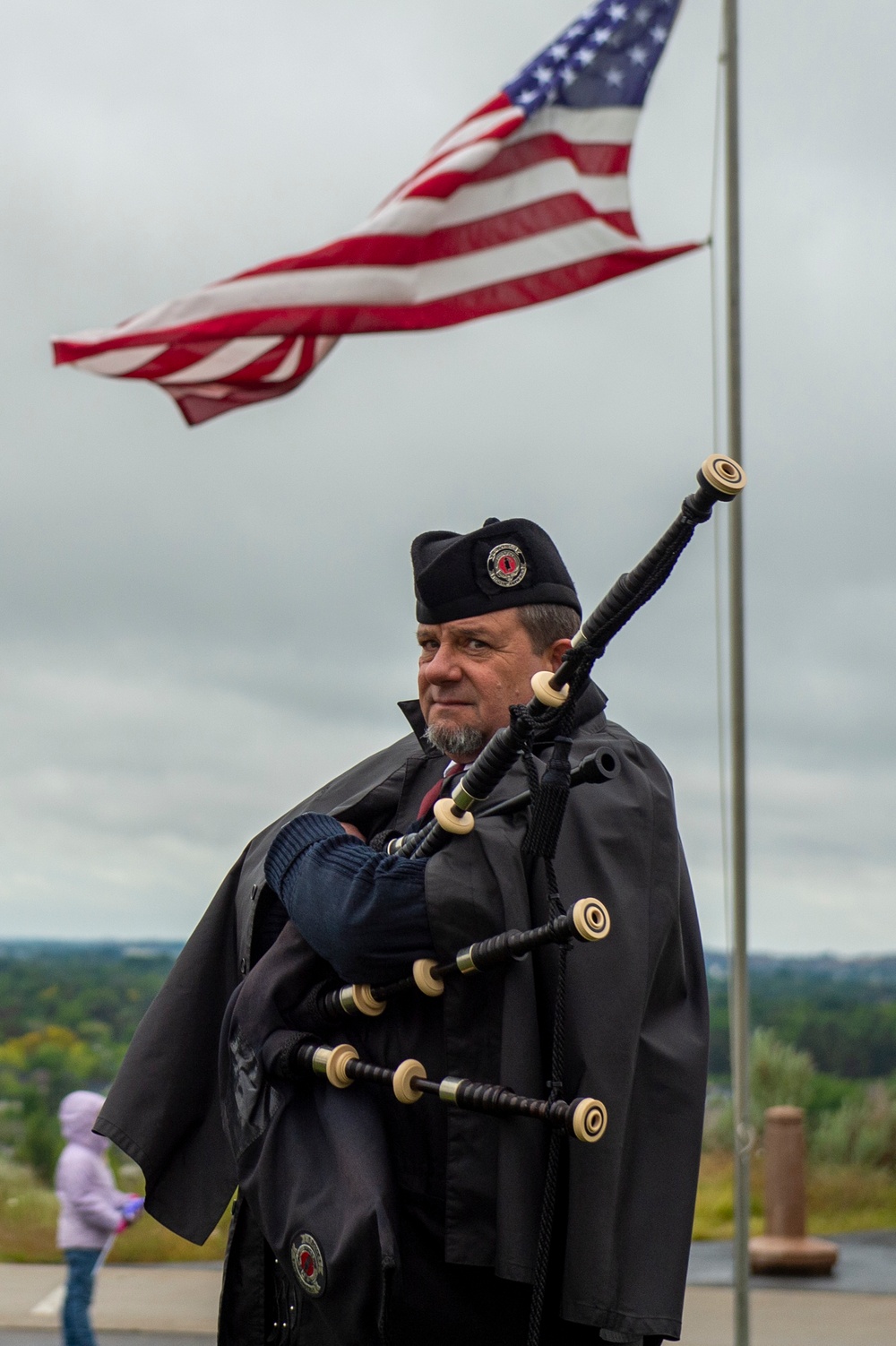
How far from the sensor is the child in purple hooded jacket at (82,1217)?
19.3ft

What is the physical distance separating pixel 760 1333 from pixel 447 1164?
5202mm

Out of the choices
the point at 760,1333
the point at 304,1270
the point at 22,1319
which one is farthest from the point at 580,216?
the point at 22,1319

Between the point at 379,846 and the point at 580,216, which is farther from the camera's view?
the point at 580,216

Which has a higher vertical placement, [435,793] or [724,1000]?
[435,793]

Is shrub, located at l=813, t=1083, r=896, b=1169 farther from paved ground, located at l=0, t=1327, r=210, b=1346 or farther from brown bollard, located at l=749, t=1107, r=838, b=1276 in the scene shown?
paved ground, located at l=0, t=1327, r=210, b=1346

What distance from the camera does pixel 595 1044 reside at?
2162 mm

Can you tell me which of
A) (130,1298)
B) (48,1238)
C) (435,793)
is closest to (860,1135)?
(130,1298)

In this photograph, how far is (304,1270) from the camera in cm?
223

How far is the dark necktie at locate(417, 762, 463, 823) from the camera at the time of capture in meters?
2.61

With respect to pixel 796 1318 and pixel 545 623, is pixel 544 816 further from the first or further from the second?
pixel 796 1318

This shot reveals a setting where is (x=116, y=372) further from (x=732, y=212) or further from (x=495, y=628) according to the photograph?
(x=495, y=628)

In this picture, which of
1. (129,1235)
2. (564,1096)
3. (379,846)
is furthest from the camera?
(129,1235)

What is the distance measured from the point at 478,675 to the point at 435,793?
0.70 ft

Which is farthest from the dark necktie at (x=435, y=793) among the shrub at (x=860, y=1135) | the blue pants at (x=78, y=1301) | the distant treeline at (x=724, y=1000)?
the shrub at (x=860, y=1135)
